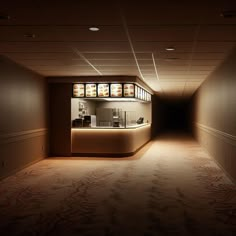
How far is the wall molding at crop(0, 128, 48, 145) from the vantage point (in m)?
6.45

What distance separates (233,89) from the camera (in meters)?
5.98

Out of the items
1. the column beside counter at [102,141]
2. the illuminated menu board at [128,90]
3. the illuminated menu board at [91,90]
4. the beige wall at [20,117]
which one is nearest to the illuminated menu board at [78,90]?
the illuminated menu board at [91,90]

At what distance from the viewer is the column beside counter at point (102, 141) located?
30.6 ft

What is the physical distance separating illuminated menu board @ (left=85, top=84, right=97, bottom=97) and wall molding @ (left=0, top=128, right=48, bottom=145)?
1.79m

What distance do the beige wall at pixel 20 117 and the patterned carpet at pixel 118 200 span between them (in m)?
0.47

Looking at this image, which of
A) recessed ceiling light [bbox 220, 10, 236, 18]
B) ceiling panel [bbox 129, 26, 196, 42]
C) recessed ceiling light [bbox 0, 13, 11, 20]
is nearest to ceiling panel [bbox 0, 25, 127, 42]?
ceiling panel [bbox 129, 26, 196, 42]

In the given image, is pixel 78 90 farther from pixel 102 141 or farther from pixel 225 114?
pixel 225 114

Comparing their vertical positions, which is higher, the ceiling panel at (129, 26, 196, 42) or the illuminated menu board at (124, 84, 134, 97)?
the ceiling panel at (129, 26, 196, 42)

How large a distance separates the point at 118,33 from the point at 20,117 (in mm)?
3821

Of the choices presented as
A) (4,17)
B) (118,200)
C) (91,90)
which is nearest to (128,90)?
(91,90)

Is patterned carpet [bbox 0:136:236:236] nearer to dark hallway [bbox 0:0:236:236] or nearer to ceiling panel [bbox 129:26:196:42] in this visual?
dark hallway [bbox 0:0:236:236]

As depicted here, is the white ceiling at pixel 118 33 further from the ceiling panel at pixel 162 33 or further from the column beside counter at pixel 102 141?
the column beside counter at pixel 102 141

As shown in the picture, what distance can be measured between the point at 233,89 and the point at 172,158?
3.69 m

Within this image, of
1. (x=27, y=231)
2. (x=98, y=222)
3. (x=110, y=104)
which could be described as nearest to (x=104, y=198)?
(x=98, y=222)
